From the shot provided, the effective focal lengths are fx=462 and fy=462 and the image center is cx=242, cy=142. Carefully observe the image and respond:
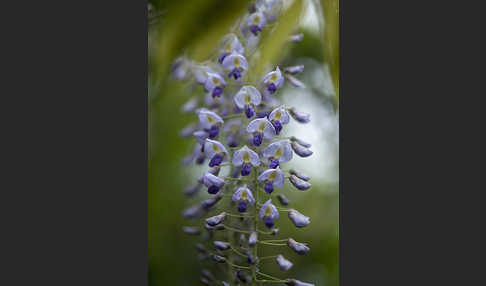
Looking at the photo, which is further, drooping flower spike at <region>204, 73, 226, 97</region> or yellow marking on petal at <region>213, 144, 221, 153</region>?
drooping flower spike at <region>204, 73, 226, 97</region>

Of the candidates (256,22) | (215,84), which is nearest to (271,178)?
(215,84)

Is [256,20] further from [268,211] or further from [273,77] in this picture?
[268,211]

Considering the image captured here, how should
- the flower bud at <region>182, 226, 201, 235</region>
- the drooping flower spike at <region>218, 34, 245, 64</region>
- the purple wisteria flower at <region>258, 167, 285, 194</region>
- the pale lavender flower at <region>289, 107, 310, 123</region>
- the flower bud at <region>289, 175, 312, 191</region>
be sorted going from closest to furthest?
the purple wisteria flower at <region>258, 167, 285, 194</region>, the flower bud at <region>289, 175, 312, 191</region>, the pale lavender flower at <region>289, 107, 310, 123</region>, the drooping flower spike at <region>218, 34, 245, 64</region>, the flower bud at <region>182, 226, 201, 235</region>

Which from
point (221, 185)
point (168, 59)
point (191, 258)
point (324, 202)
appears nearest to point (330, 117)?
point (324, 202)

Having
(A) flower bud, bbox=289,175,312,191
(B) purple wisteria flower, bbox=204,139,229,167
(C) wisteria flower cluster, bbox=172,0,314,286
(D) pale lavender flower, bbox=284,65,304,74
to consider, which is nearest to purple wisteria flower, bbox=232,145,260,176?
(C) wisteria flower cluster, bbox=172,0,314,286

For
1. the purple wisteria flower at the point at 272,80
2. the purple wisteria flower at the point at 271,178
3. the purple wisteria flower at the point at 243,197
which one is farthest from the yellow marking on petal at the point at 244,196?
the purple wisteria flower at the point at 272,80

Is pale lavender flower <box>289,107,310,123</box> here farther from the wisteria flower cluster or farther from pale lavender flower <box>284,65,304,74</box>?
pale lavender flower <box>284,65,304,74</box>
